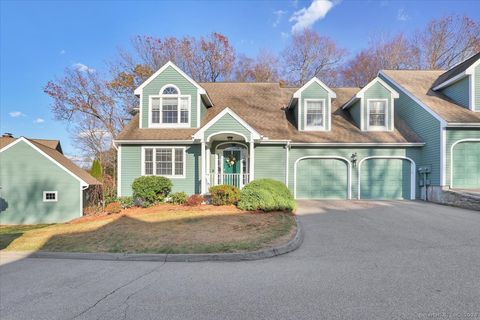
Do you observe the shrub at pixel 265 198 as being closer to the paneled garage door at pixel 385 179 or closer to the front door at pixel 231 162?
the front door at pixel 231 162

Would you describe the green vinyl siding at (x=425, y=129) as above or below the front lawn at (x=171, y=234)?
above

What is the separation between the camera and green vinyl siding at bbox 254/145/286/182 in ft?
47.1

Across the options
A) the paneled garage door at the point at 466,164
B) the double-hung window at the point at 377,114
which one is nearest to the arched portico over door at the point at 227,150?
the double-hung window at the point at 377,114

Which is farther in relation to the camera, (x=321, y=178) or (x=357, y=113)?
(x=357, y=113)

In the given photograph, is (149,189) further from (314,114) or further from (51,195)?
(314,114)

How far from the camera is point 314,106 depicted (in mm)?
15695

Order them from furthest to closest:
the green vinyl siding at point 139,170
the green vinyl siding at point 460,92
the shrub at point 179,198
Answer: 1. the green vinyl siding at point 460,92
2. the green vinyl siding at point 139,170
3. the shrub at point 179,198

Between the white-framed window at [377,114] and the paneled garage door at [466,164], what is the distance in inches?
143

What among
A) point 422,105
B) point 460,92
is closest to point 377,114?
point 422,105

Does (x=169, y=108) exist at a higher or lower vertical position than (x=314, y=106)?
lower

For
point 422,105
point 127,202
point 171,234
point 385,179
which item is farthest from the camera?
point 385,179

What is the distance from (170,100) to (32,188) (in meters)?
11.0

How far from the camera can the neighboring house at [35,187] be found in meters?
17.0

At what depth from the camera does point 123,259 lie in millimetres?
6000
